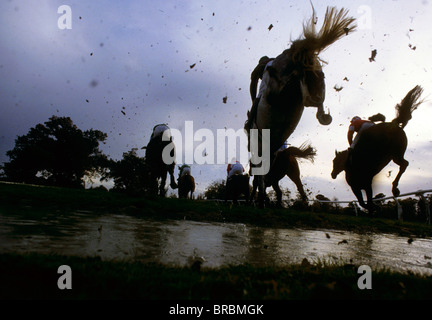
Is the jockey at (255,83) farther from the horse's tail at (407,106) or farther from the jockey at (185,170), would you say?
the jockey at (185,170)

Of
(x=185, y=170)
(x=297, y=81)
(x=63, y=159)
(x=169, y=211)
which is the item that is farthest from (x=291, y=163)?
(x=63, y=159)

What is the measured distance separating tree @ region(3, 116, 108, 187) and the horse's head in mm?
41686

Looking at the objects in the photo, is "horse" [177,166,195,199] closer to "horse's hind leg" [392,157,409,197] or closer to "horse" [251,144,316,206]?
"horse" [251,144,316,206]

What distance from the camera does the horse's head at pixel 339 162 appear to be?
915cm

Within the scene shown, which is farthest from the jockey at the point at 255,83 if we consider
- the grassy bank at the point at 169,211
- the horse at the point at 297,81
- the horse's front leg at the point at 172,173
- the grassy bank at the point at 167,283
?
the horse's front leg at the point at 172,173

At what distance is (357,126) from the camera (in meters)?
8.49

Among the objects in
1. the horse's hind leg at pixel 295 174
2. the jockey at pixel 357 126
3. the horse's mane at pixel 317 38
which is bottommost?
the horse's hind leg at pixel 295 174

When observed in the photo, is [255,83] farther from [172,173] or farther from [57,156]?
[57,156]

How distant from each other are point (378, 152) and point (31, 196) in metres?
8.34

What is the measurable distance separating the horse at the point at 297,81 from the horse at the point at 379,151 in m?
2.66

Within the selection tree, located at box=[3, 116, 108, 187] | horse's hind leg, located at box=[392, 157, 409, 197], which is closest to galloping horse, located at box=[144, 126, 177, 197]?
horse's hind leg, located at box=[392, 157, 409, 197]

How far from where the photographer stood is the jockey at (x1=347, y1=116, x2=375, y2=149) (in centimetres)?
798

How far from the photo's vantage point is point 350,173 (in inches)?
333
